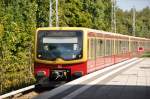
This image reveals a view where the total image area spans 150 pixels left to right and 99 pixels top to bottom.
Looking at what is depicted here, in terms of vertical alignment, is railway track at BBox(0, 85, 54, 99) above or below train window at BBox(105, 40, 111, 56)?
below

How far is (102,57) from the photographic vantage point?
28.7 meters

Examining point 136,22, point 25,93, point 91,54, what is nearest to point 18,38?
point 91,54

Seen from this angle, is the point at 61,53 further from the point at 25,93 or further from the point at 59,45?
the point at 25,93

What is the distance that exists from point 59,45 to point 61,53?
37 cm

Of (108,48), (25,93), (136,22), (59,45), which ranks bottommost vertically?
(25,93)

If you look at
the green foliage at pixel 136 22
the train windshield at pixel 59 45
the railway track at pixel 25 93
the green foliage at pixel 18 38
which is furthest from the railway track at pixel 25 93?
the green foliage at pixel 136 22

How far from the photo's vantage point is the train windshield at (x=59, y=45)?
74.1 ft

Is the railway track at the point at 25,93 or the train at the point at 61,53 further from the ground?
the train at the point at 61,53

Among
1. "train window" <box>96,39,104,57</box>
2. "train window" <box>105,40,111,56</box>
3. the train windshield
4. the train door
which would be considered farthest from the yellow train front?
"train window" <box>105,40,111,56</box>

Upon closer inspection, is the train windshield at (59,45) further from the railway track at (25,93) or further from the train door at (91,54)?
the railway track at (25,93)

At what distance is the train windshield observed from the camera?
22578 millimetres

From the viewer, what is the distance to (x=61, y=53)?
22.6m

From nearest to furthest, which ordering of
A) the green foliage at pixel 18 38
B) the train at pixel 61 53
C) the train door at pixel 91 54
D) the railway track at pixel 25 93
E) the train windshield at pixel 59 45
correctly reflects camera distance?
the railway track at pixel 25 93 < the train at pixel 61 53 < the train windshield at pixel 59 45 < the train door at pixel 91 54 < the green foliage at pixel 18 38

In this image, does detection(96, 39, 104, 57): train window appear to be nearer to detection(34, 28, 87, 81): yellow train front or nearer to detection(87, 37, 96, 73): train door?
detection(87, 37, 96, 73): train door
